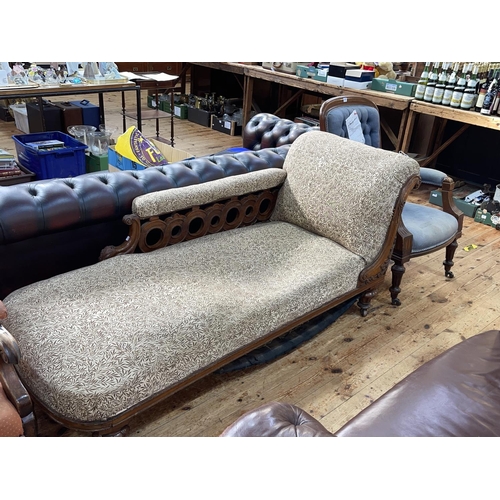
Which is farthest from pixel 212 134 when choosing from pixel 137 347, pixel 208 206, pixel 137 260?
pixel 137 347

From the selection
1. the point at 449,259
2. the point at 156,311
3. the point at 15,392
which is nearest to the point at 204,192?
the point at 156,311

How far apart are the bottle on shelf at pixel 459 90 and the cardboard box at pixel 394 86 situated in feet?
1.23

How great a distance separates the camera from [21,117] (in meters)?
5.07

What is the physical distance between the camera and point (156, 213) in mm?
1828

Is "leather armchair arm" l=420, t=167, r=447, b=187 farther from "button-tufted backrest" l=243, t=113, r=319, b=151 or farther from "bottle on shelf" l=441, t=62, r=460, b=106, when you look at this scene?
"bottle on shelf" l=441, t=62, r=460, b=106

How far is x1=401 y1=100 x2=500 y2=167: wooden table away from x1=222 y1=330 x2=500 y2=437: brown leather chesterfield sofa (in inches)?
100

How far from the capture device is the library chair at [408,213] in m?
2.36

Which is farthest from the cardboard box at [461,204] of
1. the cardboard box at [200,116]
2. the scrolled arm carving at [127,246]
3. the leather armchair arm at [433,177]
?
the cardboard box at [200,116]

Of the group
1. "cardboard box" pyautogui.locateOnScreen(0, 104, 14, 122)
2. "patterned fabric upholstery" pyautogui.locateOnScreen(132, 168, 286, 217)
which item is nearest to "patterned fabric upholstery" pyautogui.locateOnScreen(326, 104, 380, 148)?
"patterned fabric upholstery" pyautogui.locateOnScreen(132, 168, 286, 217)

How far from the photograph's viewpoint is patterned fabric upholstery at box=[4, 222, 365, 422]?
4.27ft

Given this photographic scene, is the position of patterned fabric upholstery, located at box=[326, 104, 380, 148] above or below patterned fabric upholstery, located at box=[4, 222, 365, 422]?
above

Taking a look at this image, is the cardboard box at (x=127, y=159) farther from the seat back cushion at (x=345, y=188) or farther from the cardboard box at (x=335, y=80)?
the cardboard box at (x=335, y=80)
